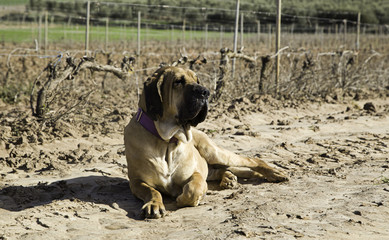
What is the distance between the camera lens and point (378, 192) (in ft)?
15.7

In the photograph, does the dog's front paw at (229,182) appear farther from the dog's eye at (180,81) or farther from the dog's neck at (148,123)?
the dog's eye at (180,81)

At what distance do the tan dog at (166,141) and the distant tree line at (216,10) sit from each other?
26.8ft

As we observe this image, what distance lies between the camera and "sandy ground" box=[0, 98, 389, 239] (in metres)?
3.76

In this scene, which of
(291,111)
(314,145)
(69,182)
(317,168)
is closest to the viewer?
(69,182)

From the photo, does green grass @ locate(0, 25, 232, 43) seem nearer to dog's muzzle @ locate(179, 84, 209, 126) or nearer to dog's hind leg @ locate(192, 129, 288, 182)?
dog's hind leg @ locate(192, 129, 288, 182)

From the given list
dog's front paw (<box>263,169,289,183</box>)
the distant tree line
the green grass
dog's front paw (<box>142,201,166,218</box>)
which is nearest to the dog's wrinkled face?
dog's front paw (<box>142,201,166,218</box>)

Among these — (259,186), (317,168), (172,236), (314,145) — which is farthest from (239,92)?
(172,236)

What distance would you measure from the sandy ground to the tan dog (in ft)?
0.53

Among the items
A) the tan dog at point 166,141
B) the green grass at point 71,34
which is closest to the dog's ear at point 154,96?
the tan dog at point 166,141

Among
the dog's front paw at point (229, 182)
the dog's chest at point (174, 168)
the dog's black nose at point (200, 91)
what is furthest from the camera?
the dog's front paw at point (229, 182)

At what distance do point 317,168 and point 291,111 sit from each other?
496 centimetres

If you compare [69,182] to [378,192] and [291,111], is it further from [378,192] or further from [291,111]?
[291,111]

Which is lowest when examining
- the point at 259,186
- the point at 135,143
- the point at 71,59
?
the point at 259,186

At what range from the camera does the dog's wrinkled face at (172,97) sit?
4.22 m
